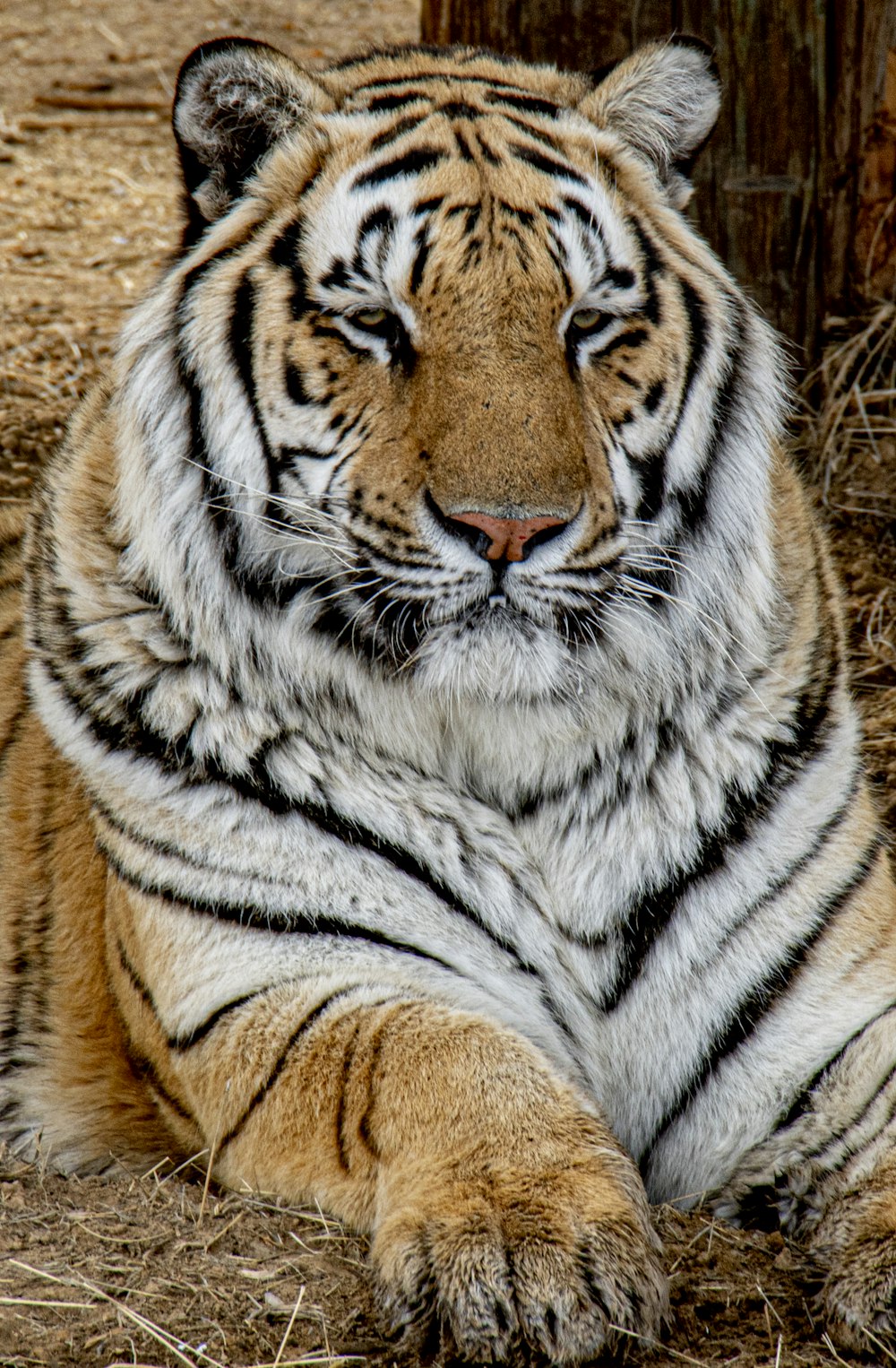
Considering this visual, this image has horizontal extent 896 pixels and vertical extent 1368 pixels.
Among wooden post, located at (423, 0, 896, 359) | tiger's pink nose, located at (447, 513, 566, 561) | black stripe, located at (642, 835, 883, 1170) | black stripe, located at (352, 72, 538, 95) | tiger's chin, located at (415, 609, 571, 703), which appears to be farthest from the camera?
wooden post, located at (423, 0, 896, 359)

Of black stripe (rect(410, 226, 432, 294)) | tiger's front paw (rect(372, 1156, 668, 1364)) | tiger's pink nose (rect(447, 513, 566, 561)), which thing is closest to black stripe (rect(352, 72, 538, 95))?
black stripe (rect(410, 226, 432, 294))

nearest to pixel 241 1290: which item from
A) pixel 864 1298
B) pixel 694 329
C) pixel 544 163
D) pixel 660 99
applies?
pixel 864 1298

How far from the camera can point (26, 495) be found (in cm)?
411

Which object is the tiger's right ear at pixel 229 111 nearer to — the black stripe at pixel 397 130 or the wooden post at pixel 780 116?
the black stripe at pixel 397 130

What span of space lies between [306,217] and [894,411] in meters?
2.19

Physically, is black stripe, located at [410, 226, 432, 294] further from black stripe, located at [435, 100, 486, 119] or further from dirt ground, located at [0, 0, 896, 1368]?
dirt ground, located at [0, 0, 896, 1368]

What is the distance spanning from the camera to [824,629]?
2.67 metres

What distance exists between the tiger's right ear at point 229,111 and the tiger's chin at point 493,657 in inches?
29.0

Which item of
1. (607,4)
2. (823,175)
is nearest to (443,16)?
(607,4)

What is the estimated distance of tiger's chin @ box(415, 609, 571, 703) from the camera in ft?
7.25

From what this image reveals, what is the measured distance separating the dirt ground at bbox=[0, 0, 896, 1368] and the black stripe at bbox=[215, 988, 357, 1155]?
11 cm

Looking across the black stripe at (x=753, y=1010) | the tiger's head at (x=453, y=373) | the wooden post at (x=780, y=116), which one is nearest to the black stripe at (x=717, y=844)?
the black stripe at (x=753, y=1010)

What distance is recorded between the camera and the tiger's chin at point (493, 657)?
2.21 meters

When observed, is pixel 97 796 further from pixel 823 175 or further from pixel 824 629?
pixel 823 175
